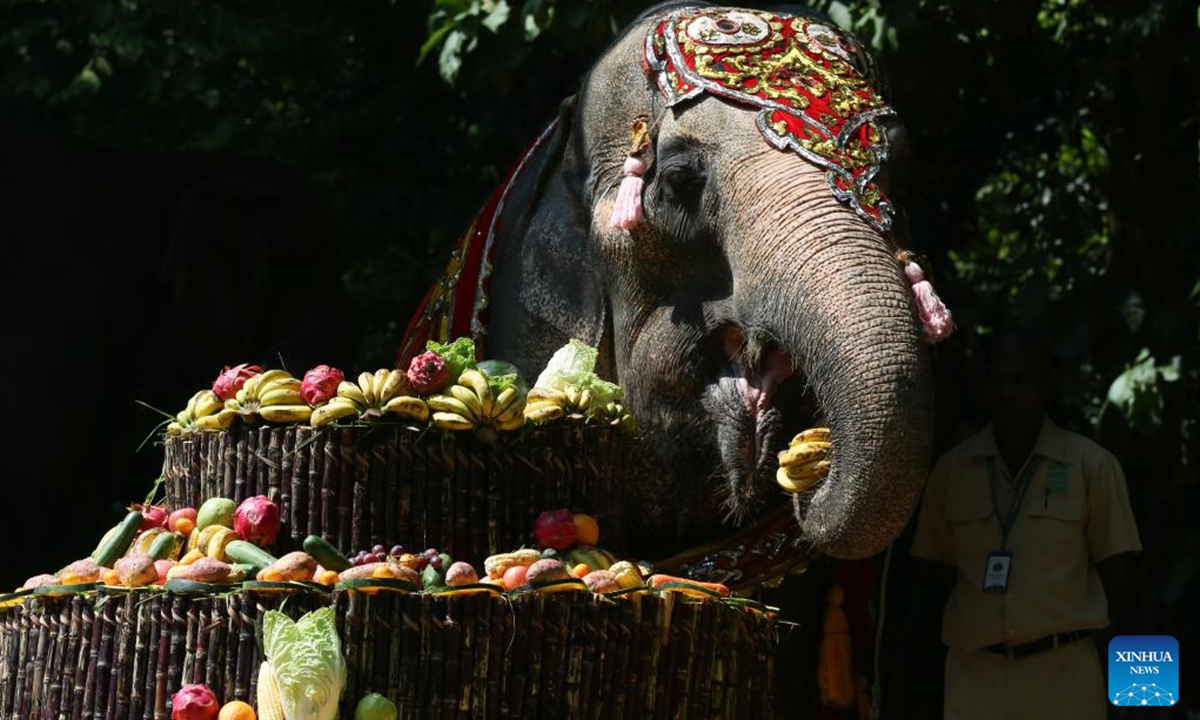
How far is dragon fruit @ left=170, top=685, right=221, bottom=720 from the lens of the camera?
4172 millimetres

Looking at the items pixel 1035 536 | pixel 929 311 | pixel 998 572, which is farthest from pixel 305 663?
pixel 1035 536

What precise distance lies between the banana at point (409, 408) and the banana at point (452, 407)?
21 millimetres

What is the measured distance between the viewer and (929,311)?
16.7 feet

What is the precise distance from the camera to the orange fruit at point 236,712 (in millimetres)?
4164

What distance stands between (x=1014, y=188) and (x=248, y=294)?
3761mm

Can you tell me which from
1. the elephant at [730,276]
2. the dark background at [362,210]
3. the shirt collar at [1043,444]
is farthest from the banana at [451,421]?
the dark background at [362,210]

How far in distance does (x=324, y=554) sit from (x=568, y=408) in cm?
67

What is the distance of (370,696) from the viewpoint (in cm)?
421

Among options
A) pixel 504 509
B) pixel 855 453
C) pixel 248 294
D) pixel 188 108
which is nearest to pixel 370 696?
pixel 504 509

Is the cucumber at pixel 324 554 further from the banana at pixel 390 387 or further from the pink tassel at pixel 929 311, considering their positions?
the pink tassel at pixel 929 311

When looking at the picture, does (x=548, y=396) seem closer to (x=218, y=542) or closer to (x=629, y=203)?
(x=218, y=542)

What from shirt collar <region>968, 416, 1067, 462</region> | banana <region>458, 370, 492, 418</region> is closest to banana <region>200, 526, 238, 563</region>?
banana <region>458, 370, 492, 418</region>

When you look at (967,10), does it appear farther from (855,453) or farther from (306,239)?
(855,453)

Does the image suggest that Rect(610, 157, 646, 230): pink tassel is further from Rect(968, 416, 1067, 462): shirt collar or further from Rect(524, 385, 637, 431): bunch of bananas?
Rect(968, 416, 1067, 462): shirt collar
